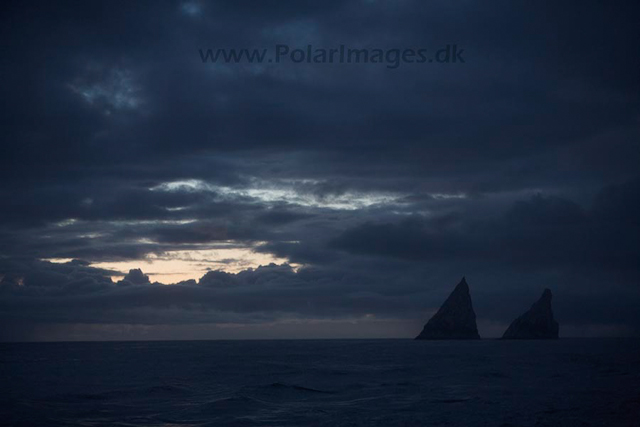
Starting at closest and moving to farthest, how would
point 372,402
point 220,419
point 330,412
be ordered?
point 220,419
point 330,412
point 372,402

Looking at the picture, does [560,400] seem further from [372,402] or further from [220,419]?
[220,419]

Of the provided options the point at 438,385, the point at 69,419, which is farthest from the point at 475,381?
the point at 69,419

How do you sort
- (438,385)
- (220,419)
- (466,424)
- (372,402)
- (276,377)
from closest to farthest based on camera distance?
(466,424)
(220,419)
(372,402)
(438,385)
(276,377)

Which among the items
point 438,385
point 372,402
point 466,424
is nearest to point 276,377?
point 438,385

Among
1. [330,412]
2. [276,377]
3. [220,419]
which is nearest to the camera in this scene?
[220,419]

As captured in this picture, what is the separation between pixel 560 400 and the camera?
44219 millimetres

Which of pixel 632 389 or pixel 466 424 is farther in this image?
pixel 632 389

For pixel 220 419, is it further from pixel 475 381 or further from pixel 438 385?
pixel 475 381

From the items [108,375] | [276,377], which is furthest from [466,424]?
[108,375]

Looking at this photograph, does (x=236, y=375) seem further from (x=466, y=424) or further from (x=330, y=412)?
(x=466, y=424)

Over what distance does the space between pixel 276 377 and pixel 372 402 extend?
27670mm

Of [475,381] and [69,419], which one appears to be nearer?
[69,419]

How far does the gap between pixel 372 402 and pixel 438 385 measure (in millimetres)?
14043

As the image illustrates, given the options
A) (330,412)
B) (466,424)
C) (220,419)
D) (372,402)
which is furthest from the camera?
(372,402)
